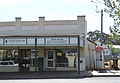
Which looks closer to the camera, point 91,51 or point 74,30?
point 74,30

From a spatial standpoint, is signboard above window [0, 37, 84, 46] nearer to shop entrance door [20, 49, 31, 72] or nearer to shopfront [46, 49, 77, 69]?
shopfront [46, 49, 77, 69]

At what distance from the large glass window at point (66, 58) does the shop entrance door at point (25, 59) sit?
9.83 feet

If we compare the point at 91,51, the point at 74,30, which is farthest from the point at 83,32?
the point at 91,51

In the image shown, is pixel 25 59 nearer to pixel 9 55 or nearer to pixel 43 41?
pixel 9 55

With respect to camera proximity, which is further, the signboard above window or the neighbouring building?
the neighbouring building

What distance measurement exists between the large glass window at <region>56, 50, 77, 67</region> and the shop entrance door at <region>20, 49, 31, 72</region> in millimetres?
2995

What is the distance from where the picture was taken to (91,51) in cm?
3312

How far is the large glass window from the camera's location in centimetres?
2598

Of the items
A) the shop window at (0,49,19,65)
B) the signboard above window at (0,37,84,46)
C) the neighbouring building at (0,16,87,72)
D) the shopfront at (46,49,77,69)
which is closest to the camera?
the signboard above window at (0,37,84,46)

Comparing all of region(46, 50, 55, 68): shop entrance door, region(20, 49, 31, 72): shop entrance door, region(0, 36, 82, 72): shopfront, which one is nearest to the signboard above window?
region(0, 36, 82, 72): shopfront

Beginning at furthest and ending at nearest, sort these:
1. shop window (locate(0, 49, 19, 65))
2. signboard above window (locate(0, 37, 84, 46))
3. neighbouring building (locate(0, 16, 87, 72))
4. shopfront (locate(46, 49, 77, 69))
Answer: shop window (locate(0, 49, 19, 65)) → shopfront (locate(46, 49, 77, 69)) → neighbouring building (locate(0, 16, 87, 72)) → signboard above window (locate(0, 37, 84, 46))

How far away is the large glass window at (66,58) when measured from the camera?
26.0 meters

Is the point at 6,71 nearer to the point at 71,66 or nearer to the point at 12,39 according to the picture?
the point at 12,39

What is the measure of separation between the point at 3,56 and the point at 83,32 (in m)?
8.51
